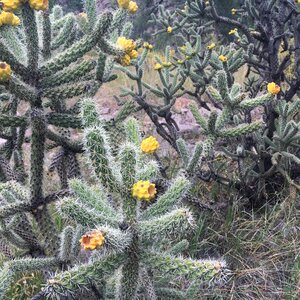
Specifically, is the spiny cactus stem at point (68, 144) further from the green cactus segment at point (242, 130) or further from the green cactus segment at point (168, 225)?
the green cactus segment at point (168, 225)

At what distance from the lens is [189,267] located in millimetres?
1642

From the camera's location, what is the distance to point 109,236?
1496 mm

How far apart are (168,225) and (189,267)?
0.18m

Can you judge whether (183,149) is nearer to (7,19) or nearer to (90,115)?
(90,115)

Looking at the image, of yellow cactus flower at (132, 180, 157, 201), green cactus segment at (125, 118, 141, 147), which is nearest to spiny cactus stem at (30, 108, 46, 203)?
green cactus segment at (125, 118, 141, 147)

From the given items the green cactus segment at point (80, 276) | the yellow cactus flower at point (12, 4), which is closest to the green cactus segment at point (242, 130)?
the green cactus segment at point (80, 276)

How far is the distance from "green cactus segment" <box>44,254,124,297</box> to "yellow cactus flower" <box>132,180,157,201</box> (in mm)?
233

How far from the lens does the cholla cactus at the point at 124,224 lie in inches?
61.9

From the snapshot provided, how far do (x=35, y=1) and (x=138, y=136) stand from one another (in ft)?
2.24

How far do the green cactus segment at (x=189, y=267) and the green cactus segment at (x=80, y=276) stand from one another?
13cm

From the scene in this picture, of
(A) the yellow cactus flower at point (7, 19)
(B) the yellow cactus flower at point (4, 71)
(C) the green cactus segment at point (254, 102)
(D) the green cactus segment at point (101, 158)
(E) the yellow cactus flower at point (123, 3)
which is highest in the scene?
(A) the yellow cactus flower at point (7, 19)

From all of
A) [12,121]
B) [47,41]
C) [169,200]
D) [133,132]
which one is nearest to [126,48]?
[133,132]

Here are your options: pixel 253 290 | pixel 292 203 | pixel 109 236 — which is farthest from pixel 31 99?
pixel 292 203

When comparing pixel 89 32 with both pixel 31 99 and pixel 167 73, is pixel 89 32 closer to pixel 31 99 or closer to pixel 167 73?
pixel 31 99
